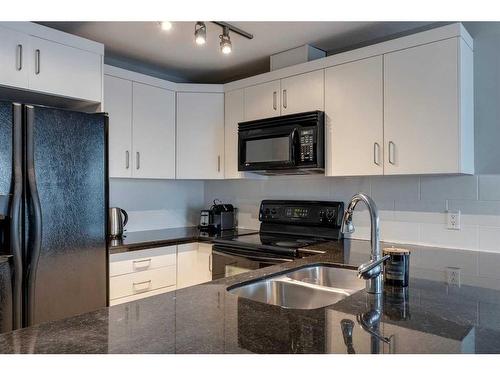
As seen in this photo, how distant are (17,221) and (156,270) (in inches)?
38.8

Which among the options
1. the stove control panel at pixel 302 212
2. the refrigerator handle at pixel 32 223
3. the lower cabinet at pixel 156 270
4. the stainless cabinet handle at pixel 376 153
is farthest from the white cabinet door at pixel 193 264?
the stainless cabinet handle at pixel 376 153

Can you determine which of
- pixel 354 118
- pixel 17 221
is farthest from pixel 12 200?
pixel 354 118

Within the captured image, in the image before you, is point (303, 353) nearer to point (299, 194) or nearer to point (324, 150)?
point (324, 150)

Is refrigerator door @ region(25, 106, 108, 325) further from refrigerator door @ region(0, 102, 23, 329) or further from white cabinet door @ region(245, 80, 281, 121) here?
white cabinet door @ region(245, 80, 281, 121)

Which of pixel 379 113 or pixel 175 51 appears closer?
pixel 379 113

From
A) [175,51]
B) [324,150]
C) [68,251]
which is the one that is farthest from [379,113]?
[68,251]

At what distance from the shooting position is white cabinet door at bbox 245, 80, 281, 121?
273 centimetres

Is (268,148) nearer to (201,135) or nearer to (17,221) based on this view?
(201,135)

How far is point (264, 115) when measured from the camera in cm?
280

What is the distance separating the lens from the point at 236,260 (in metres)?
2.47

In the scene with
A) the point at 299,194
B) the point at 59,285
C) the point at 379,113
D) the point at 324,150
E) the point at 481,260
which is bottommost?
the point at 59,285

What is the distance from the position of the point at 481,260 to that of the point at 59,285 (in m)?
2.23

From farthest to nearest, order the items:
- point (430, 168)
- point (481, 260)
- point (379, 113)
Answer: point (379, 113) → point (430, 168) → point (481, 260)
